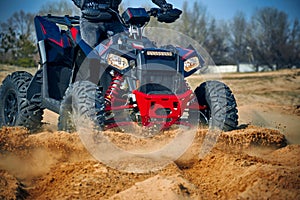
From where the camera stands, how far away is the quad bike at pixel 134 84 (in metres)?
5.47

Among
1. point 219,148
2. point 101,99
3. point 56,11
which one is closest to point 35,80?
point 101,99

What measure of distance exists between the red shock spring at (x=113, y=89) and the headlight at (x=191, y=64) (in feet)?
3.09

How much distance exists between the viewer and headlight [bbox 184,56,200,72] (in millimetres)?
5916

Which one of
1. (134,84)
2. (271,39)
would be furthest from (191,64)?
(271,39)

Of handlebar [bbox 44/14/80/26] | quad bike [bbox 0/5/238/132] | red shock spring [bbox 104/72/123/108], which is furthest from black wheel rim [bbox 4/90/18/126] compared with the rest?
red shock spring [bbox 104/72/123/108]

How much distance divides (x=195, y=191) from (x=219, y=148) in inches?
60.0

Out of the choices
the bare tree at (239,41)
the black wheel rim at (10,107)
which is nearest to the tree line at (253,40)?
the bare tree at (239,41)

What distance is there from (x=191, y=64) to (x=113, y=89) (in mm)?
1175

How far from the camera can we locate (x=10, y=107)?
8070mm

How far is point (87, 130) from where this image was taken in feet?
16.6

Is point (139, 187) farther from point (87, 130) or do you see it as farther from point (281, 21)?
point (281, 21)

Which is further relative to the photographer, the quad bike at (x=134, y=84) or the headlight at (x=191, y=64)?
the headlight at (x=191, y=64)

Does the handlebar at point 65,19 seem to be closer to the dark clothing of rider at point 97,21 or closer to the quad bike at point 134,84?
the quad bike at point 134,84

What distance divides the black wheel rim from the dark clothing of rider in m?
2.31
